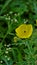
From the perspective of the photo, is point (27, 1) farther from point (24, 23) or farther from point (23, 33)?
point (23, 33)

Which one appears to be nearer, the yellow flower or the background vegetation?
the background vegetation

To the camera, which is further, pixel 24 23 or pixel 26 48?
pixel 24 23

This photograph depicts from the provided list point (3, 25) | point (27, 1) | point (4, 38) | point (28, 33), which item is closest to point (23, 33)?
point (28, 33)

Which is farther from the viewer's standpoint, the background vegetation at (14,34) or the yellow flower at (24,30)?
the yellow flower at (24,30)
